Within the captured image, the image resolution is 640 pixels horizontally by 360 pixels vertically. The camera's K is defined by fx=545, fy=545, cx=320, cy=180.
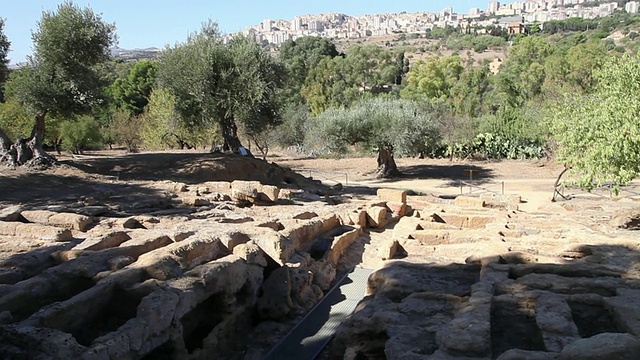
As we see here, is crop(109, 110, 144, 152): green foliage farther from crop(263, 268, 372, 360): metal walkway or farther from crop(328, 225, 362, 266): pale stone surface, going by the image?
crop(263, 268, 372, 360): metal walkway

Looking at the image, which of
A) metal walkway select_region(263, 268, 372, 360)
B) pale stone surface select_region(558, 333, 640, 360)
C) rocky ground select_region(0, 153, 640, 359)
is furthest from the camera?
metal walkway select_region(263, 268, 372, 360)

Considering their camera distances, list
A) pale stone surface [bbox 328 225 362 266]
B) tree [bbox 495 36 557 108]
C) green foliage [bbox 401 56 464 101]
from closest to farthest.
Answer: pale stone surface [bbox 328 225 362 266] → tree [bbox 495 36 557 108] → green foliage [bbox 401 56 464 101]

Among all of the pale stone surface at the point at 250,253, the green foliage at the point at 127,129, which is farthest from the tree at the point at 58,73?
the green foliage at the point at 127,129

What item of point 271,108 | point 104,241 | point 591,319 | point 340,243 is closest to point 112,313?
point 104,241

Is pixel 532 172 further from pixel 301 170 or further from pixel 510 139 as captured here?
pixel 301 170

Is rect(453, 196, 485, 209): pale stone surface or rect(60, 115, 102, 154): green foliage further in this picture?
rect(60, 115, 102, 154): green foliage

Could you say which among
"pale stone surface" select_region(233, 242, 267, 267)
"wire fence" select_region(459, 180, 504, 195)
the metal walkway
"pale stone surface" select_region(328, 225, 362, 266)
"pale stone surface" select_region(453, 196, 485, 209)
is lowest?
the metal walkway

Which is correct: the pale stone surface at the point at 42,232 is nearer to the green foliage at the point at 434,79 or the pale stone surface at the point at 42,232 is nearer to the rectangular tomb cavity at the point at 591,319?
the rectangular tomb cavity at the point at 591,319

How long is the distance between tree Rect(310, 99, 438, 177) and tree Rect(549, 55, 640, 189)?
13549 mm

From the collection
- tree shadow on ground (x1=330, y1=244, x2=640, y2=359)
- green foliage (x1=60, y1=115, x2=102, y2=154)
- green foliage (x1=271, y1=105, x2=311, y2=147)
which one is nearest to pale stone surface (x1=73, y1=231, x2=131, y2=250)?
tree shadow on ground (x1=330, y1=244, x2=640, y2=359)

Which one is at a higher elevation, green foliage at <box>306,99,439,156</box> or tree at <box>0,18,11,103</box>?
tree at <box>0,18,11,103</box>

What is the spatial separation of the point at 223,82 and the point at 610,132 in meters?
16.9

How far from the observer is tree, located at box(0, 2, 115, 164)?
20203 millimetres

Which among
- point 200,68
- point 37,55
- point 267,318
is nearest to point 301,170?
point 200,68
